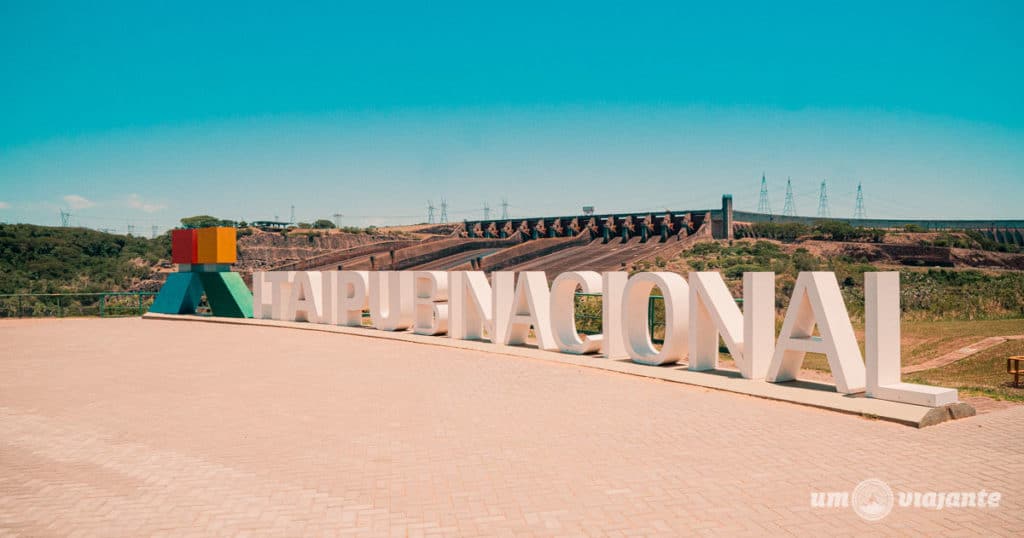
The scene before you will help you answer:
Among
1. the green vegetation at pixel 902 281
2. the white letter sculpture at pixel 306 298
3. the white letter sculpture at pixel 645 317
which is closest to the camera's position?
the white letter sculpture at pixel 645 317

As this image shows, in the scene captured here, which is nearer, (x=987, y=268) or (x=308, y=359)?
(x=308, y=359)

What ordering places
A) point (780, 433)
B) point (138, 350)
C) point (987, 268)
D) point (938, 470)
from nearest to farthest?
point (938, 470) < point (780, 433) < point (138, 350) < point (987, 268)

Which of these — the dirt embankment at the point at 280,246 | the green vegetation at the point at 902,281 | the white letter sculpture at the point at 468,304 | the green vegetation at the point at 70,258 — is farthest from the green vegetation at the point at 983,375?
the dirt embankment at the point at 280,246

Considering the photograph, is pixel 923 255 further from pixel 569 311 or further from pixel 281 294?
pixel 281 294

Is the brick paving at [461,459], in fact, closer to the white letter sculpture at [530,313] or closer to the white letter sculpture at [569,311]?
the white letter sculpture at [569,311]

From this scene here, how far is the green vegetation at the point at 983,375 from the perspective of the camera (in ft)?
37.6

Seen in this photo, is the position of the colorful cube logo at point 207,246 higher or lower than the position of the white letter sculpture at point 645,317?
higher

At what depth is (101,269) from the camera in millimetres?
60969

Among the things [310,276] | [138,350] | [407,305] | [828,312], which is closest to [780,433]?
[828,312]

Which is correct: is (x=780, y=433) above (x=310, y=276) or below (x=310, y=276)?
below

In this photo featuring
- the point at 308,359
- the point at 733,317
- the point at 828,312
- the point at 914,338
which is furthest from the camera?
the point at 914,338

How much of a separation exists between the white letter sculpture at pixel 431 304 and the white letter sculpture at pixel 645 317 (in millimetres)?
6478

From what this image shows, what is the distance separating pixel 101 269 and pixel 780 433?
214 ft

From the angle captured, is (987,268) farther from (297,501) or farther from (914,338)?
(297,501)
